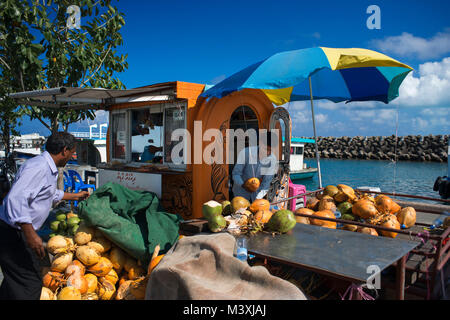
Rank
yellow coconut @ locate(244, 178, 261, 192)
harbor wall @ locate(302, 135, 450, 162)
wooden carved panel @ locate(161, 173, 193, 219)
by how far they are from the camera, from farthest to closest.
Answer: harbor wall @ locate(302, 135, 450, 162), wooden carved panel @ locate(161, 173, 193, 219), yellow coconut @ locate(244, 178, 261, 192)

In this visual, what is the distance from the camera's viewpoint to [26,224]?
108 inches

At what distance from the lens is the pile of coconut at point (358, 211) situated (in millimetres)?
3504

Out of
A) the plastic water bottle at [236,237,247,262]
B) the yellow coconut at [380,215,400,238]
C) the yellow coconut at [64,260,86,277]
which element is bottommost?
the yellow coconut at [64,260,86,277]

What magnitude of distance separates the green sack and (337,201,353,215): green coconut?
2157mm

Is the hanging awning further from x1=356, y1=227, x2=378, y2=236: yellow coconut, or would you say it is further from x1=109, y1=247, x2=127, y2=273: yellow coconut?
x1=356, y1=227, x2=378, y2=236: yellow coconut

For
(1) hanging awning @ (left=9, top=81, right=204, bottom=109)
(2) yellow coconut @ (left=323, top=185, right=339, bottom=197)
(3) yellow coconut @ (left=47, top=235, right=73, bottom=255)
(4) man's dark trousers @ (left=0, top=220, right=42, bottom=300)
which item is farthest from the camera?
(1) hanging awning @ (left=9, top=81, right=204, bottom=109)

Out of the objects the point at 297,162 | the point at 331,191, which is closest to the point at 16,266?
the point at 331,191

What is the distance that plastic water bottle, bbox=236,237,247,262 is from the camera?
271 cm

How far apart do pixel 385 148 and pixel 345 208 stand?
2388 inches

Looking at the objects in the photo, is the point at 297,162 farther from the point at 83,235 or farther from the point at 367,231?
the point at 83,235

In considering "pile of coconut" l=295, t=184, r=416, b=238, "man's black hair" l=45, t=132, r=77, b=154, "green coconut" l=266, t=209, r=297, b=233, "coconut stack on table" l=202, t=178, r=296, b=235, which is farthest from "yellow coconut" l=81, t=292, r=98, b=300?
"pile of coconut" l=295, t=184, r=416, b=238

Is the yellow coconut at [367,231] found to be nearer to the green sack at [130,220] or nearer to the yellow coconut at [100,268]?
the green sack at [130,220]

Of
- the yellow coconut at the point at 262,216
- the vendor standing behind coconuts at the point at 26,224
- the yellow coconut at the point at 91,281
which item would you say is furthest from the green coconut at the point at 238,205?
the vendor standing behind coconuts at the point at 26,224

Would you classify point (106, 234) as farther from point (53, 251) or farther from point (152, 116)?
point (152, 116)
